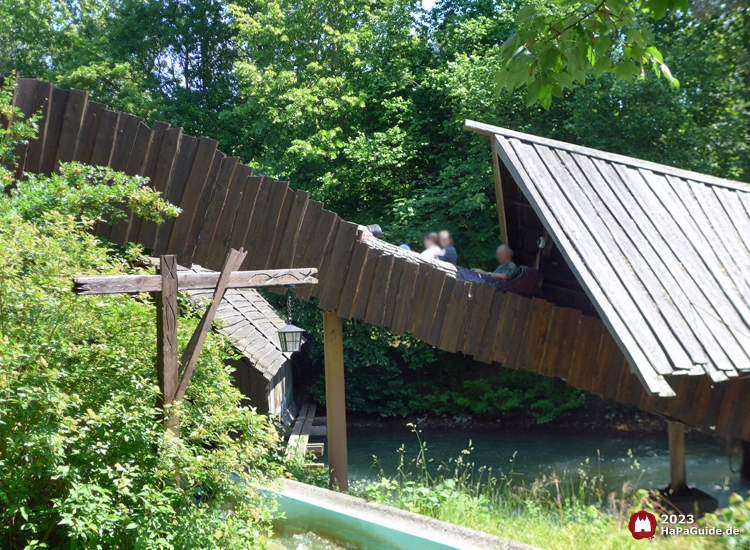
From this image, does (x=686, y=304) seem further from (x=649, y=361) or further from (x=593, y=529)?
(x=593, y=529)

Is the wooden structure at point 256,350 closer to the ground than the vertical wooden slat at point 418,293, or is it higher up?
closer to the ground

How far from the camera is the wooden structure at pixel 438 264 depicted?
6816 millimetres

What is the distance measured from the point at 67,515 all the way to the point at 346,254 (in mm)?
4310

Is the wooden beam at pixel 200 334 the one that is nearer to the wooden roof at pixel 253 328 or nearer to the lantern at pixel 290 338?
the lantern at pixel 290 338

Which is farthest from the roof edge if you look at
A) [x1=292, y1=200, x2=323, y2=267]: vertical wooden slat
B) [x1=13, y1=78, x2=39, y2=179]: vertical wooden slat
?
[x1=13, y1=78, x2=39, y2=179]: vertical wooden slat

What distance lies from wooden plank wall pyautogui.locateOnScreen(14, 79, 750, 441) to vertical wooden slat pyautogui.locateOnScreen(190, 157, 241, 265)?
11 millimetres

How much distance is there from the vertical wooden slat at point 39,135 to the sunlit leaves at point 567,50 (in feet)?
18.1

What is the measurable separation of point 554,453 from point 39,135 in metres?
12.2

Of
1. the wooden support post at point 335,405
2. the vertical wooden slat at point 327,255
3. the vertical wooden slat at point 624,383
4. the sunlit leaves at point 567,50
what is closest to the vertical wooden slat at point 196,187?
the vertical wooden slat at point 327,255

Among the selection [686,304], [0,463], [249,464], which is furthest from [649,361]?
[0,463]

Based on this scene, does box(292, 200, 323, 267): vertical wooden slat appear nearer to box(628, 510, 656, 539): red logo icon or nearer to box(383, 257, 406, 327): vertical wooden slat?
box(383, 257, 406, 327): vertical wooden slat

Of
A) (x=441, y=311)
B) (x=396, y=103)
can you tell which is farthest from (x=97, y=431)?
(x=396, y=103)

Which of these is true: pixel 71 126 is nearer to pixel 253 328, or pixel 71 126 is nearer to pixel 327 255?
pixel 327 255

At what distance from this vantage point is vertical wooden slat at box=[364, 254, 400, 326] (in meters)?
7.14
